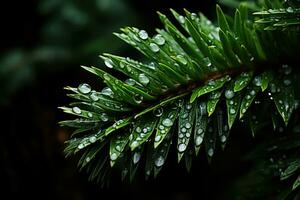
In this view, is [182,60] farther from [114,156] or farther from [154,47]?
[114,156]

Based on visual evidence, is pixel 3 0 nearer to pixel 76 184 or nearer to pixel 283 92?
pixel 76 184

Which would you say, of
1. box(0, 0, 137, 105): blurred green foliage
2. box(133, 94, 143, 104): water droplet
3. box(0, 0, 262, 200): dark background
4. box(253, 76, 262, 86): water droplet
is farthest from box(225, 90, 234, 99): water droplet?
box(0, 0, 137, 105): blurred green foliage

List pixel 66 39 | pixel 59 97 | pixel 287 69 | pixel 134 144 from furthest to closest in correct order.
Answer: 1. pixel 66 39
2. pixel 59 97
3. pixel 287 69
4. pixel 134 144

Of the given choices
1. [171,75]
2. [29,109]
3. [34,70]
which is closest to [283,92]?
[171,75]

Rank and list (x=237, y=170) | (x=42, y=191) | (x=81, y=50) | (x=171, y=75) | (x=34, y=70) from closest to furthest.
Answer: (x=171, y=75) < (x=42, y=191) < (x=237, y=170) < (x=81, y=50) < (x=34, y=70)

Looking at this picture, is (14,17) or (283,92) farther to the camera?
(14,17)

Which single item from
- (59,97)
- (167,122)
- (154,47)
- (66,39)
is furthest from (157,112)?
(66,39)

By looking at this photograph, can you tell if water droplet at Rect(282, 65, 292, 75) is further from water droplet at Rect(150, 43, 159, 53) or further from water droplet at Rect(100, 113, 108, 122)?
water droplet at Rect(100, 113, 108, 122)

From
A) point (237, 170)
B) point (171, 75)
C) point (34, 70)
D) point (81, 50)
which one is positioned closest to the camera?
point (171, 75)
